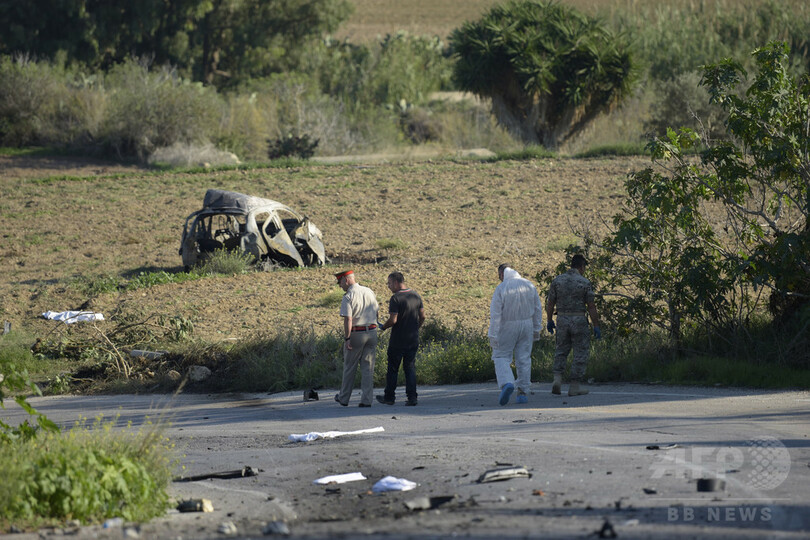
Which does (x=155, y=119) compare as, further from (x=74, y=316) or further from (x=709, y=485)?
(x=709, y=485)

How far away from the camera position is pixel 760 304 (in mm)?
14000

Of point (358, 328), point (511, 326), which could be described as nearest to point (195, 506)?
point (358, 328)

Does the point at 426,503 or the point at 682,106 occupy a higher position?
the point at 682,106

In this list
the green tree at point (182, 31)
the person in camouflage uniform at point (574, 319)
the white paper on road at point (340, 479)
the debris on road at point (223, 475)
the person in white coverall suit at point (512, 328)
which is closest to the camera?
the white paper on road at point (340, 479)

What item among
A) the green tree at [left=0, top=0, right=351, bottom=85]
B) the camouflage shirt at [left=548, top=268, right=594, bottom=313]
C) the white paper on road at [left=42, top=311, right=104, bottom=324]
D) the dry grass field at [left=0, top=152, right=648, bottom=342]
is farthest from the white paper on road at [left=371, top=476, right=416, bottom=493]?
the green tree at [left=0, top=0, right=351, bottom=85]

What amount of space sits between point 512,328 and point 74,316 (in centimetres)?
1016

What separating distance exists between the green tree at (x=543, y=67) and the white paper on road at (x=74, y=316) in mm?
23509

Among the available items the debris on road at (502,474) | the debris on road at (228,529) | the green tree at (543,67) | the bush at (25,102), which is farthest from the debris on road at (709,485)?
the bush at (25,102)

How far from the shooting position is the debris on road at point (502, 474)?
7682 mm

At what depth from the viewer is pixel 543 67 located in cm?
3744

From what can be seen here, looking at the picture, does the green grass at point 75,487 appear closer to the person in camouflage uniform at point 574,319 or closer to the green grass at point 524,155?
the person in camouflage uniform at point 574,319

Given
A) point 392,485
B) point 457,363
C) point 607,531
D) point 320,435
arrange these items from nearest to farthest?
1. point 607,531
2. point 392,485
3. point 320,435
4. point 457,363

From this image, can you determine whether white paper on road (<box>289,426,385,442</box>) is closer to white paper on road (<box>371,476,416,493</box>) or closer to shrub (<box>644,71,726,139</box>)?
white paper on road (<box>371,476,416,493</box>)

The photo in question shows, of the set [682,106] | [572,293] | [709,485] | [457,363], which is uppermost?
[682,106]
